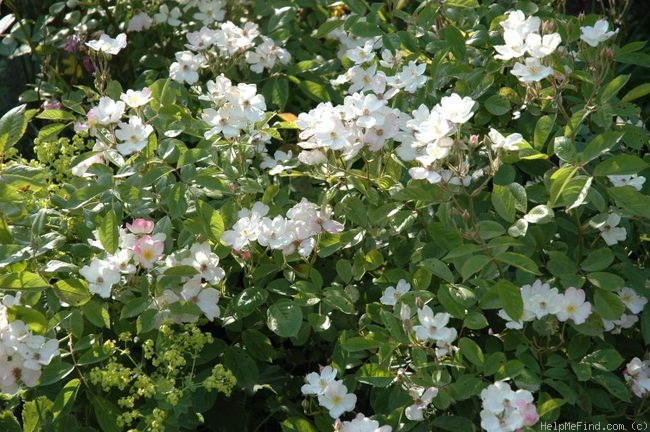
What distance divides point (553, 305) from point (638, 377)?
9.2 inches

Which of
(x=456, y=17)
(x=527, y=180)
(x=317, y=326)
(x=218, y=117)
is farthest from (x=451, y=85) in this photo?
(x=317, y=326)

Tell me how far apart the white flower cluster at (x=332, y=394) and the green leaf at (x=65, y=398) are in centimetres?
40

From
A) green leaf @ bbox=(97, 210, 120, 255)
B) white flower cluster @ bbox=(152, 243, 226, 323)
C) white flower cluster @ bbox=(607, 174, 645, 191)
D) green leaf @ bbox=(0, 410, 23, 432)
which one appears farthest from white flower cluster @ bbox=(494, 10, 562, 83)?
green leaf @ bbox=(0, 410, 23, 432)

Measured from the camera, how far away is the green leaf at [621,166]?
1.50m

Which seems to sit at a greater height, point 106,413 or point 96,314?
point 96,314

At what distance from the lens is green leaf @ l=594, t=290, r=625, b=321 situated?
156 cm

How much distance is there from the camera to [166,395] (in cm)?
154

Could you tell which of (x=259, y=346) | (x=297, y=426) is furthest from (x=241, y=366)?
(x=297, y=426)

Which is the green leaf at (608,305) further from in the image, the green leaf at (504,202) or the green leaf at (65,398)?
the green leaf at (65,398)

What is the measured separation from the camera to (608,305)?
157 centimetres

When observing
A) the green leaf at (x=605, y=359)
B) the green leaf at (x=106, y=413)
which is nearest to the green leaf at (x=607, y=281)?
the green leaf at (x=605, y=359)

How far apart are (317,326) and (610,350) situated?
1.69 feet

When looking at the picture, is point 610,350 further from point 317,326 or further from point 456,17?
point 456,17

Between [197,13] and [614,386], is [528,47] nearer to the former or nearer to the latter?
[614,386]
